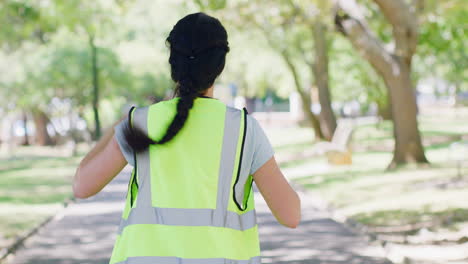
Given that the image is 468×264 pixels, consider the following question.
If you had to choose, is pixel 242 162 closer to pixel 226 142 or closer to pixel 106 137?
pixel 226 142

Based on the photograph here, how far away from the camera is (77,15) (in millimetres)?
16734

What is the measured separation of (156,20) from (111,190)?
53402 millimetres

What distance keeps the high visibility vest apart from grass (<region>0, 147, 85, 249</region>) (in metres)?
9.40

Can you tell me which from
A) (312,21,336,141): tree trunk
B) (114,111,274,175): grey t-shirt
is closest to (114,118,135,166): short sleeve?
(114,111,274,175): grey t-shirt

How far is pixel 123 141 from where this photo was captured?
8.98ft

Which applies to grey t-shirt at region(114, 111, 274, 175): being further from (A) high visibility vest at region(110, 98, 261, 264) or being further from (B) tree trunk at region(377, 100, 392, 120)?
(B) tree trunk at region(377, 100, 392, 120)

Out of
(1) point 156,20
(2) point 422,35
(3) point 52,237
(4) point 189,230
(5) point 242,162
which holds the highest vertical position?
(1) point 156,20

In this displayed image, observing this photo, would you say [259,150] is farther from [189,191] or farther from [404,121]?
[404,121]

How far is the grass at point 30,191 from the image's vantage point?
Answer: 46.6 ft

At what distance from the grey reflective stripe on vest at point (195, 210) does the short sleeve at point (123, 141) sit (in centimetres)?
3

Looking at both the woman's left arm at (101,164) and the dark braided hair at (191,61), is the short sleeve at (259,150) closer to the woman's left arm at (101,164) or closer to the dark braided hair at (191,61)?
the dark braided hair at (191,61)

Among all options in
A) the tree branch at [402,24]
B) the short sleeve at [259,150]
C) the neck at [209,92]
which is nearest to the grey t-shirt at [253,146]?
the short sleeve at [259,150]

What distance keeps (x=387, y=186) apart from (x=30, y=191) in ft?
26.8

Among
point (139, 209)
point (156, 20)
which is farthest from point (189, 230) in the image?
point (156, 20)
